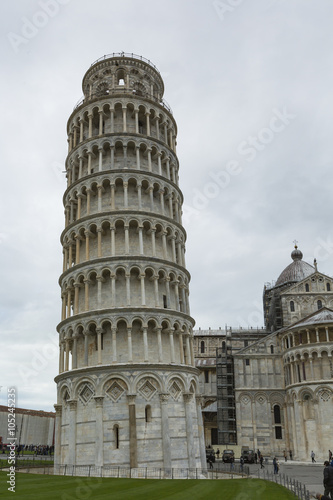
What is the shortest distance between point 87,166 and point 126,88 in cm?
858

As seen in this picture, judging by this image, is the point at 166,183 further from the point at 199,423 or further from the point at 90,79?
the point at 199,423

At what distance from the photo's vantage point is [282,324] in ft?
225

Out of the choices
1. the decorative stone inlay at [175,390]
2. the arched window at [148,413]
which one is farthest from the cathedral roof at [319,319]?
the arched window at [148,413]

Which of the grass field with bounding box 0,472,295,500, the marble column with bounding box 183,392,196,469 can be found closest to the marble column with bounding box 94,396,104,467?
the marble column with bounding box 183,392,196,469

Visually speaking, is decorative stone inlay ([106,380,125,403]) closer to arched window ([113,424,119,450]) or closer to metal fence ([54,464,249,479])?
arched window ([113,424,119,450])

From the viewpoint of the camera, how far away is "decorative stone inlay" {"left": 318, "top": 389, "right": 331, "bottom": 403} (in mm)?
52781

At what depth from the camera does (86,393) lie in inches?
1325

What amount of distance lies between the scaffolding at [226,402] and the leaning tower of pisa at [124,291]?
2707cm

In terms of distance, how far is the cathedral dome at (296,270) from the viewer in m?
78.4

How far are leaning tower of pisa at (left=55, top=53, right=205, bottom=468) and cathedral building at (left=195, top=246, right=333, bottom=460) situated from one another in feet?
72.8

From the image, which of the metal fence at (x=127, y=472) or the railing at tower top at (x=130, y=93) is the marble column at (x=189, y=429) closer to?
the metal fence at (x=127, y=472)

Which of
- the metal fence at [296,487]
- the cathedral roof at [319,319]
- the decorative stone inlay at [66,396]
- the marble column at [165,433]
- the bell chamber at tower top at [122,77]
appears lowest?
the metal fence at [296,487]

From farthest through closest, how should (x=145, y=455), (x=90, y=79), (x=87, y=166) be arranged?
(x=90, y=79) < (x=87, y=166) < (x=145, y=455)

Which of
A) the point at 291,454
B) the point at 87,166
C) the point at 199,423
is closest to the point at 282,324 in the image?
the point at 291,454
